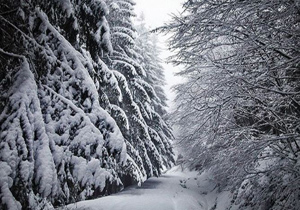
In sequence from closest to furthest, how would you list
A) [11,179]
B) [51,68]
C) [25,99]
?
[11,179] → [25,99] → [51,68]

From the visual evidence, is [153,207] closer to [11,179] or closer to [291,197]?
[291,197]

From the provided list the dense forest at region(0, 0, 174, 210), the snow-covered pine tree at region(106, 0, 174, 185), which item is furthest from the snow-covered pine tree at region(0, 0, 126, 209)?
the snow-covered pine tree at region(106, 0, 174, 185)

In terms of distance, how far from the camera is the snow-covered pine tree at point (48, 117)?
2492 mm

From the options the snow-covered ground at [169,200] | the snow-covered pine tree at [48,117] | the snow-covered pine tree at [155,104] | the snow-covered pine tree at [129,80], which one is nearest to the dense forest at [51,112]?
the snow-covered pine tree at [48,117]

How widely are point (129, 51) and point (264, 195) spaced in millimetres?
12139

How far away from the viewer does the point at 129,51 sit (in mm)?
14570

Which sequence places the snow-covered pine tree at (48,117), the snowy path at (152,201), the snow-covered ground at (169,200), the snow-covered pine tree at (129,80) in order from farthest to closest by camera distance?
1. the snow-covered pine tree at (129,80)
2. the snow-covered ground at (169,200)
3. the snowy path at (152,201)
4. the snow-covered pine tree at (48,117)

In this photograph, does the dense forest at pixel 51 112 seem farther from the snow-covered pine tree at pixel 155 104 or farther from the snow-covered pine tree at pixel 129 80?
the snow-covered pine tree at pixel 129 80

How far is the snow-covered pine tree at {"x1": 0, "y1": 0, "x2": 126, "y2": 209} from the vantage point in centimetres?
249

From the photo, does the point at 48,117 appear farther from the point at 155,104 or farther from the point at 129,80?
the point at 155,104

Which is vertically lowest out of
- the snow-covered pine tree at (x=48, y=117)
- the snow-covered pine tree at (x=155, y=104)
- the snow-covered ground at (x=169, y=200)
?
the snow-covered ground at (x=169, y=200)

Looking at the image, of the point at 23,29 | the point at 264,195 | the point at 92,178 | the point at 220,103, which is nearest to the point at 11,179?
the point at 92,178

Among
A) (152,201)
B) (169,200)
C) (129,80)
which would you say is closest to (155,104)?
(129,80)

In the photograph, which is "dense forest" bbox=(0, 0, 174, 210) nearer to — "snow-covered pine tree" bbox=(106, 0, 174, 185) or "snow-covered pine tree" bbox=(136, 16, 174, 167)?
"snow-covered pine tree" bbox=(136, 16, 174, 167)
